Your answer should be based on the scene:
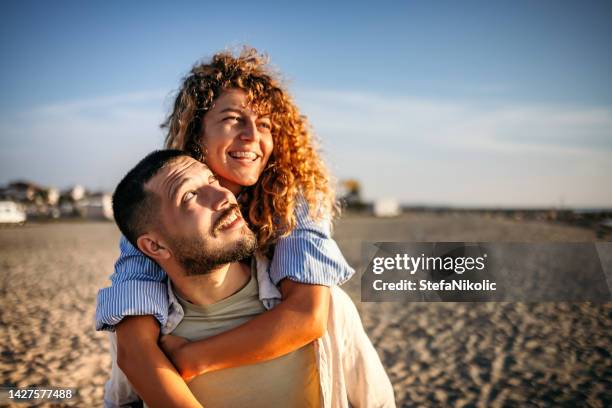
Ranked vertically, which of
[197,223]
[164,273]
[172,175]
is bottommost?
[164,273]

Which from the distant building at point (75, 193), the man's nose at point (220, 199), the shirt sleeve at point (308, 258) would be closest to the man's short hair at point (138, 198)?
the man's nose at point (220, 199)

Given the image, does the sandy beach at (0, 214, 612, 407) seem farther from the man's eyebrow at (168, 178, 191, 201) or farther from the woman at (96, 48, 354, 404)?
the man's eyebrow at (168, 178, 191, 201)

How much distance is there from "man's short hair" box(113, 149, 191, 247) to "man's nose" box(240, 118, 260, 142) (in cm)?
47

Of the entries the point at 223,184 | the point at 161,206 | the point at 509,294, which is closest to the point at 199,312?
the point at 161,206

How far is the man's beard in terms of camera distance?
2508mm

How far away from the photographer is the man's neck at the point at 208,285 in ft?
8.65

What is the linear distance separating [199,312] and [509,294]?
1181cm

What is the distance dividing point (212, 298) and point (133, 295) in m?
0.44

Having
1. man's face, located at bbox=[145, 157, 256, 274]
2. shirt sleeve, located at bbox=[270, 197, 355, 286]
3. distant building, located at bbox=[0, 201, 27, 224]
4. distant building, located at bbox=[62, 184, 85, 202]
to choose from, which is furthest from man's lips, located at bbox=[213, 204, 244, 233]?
distant building, located at bbox=[62, 184, 85, 202]

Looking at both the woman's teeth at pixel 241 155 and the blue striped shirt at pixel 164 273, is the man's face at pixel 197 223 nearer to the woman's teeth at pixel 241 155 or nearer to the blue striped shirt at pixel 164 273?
the blue striped shirt at pixel 164 273

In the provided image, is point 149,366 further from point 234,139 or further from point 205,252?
point 234,139

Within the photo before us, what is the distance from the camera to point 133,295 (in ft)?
8.11

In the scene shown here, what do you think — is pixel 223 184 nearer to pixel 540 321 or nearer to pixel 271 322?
pixel 271 322

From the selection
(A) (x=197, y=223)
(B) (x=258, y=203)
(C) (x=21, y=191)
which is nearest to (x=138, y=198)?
(A) (x=197, y=223)
